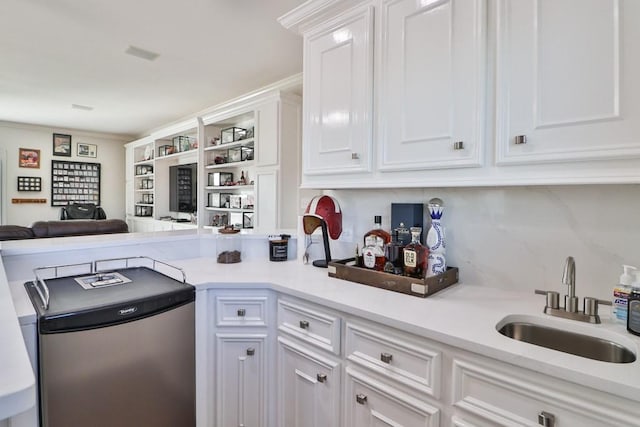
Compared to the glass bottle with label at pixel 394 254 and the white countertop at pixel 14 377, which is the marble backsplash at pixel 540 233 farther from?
the white countertop at pixel 14 377

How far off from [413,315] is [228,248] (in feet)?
4.43

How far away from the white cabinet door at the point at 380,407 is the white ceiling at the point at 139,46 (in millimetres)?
2354

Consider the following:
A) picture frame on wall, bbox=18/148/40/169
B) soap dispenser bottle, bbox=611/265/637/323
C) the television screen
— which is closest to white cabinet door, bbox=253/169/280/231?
the television screen

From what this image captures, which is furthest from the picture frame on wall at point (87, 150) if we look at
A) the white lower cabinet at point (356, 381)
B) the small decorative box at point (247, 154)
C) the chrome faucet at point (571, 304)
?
the chrome faucet at point (571, 304)

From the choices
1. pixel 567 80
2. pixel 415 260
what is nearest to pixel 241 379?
pixel 415 260

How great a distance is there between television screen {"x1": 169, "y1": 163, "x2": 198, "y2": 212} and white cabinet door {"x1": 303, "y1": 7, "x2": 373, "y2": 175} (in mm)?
3927

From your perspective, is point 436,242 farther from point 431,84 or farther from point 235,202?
point 235,202

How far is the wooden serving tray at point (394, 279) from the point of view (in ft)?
4.56

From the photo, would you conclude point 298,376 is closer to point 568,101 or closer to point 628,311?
point 628,311

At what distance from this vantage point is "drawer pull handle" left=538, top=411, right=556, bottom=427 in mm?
850

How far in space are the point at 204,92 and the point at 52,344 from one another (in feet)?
12.5

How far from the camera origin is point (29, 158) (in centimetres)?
631

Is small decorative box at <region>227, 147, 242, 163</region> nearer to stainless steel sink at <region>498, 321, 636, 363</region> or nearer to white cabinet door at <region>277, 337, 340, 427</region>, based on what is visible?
white cabinet door at <region>277, 337, 340, 427</region>

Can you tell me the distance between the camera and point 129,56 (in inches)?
127
